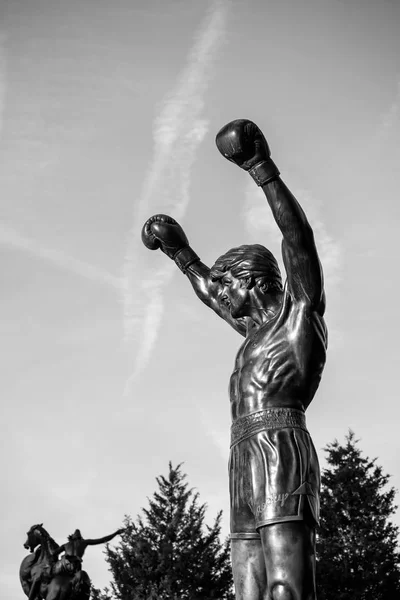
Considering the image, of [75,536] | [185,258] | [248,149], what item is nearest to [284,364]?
[248,149]

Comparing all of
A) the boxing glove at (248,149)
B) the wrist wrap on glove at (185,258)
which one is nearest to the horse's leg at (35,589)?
the wrist wrap on glove at (185,258)

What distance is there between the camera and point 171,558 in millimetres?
30578

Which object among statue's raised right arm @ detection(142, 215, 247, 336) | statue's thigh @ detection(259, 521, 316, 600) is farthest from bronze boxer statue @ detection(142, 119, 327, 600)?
statue's raised right arm @ detection(142, 215, 247, 336)

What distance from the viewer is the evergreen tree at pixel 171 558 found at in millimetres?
29859

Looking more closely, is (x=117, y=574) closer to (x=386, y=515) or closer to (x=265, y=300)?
(x=386, y=515)

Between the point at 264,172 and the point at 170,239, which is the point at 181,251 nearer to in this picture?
the point at 170,239

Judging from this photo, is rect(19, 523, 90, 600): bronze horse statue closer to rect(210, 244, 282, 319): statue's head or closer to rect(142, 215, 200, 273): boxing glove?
rect(142, 215, 200, 273): boxing glove

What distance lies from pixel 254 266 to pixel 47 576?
11.1 metres

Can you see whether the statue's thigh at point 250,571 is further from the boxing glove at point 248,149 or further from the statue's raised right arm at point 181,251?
the boxing glove at point 248,149

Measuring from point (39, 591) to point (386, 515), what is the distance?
21.5 m

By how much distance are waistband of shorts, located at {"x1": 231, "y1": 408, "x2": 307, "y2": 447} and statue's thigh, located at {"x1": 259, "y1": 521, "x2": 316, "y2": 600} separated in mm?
531

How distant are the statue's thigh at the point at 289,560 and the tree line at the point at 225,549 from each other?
26.2m

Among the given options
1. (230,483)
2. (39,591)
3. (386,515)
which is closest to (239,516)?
(230,483)

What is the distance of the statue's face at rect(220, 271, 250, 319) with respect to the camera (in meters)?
4.92
